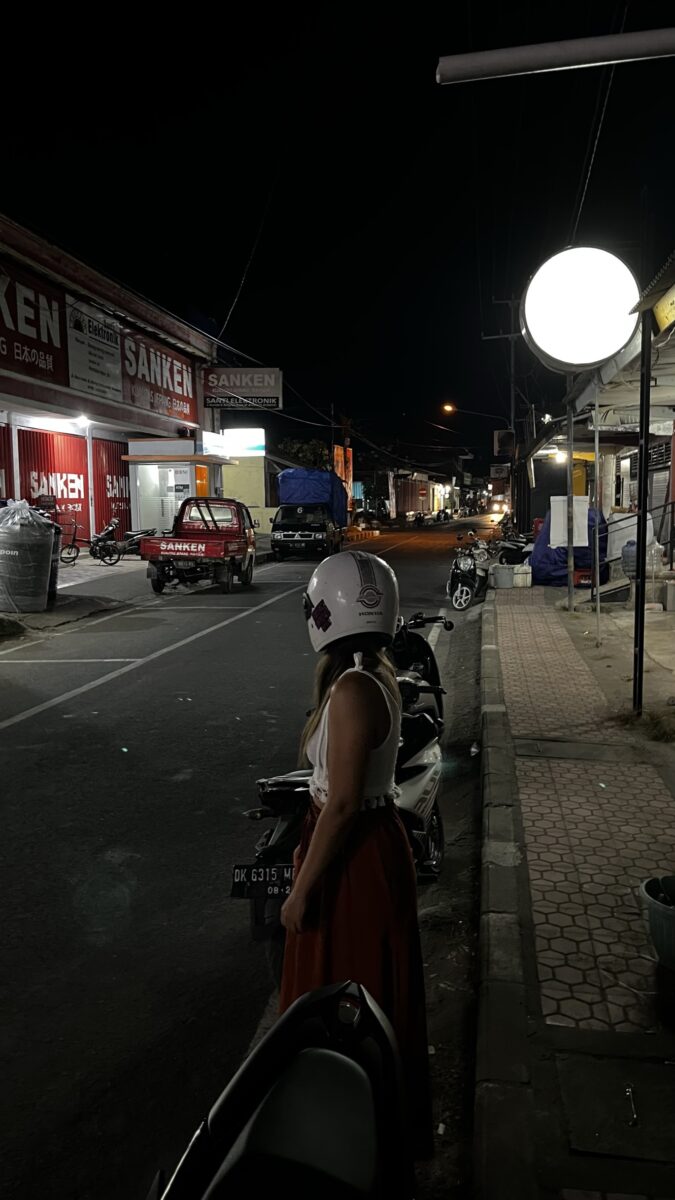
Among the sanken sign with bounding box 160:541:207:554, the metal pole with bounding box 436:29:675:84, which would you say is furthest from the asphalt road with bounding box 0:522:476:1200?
the sanken sign with bounding box 160:541:207:554

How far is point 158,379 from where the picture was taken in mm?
27266

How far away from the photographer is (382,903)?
230 cm

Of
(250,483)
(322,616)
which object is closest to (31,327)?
(322,616)

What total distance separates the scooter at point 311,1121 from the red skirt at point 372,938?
691mm

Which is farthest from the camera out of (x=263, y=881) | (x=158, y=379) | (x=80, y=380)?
(x=158, y=379)

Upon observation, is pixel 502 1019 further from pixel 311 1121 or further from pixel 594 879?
pixel 311 1121

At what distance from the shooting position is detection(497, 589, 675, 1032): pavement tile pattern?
319 cm

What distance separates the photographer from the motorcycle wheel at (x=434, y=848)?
430 cm

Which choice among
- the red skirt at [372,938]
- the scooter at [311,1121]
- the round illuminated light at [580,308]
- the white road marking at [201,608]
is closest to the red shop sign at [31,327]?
the white road marking at [201,608]

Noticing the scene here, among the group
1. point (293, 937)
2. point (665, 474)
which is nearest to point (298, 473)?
point (665, 474)

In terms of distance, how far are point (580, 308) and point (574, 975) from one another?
17.0 feet

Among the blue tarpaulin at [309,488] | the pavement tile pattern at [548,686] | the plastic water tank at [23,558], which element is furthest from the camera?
the blue tarpaulin at [309,488]

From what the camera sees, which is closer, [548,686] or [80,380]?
[548,686]

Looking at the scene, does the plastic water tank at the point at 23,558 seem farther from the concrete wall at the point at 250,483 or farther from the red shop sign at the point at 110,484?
the concrete wall at the point at 250,483
